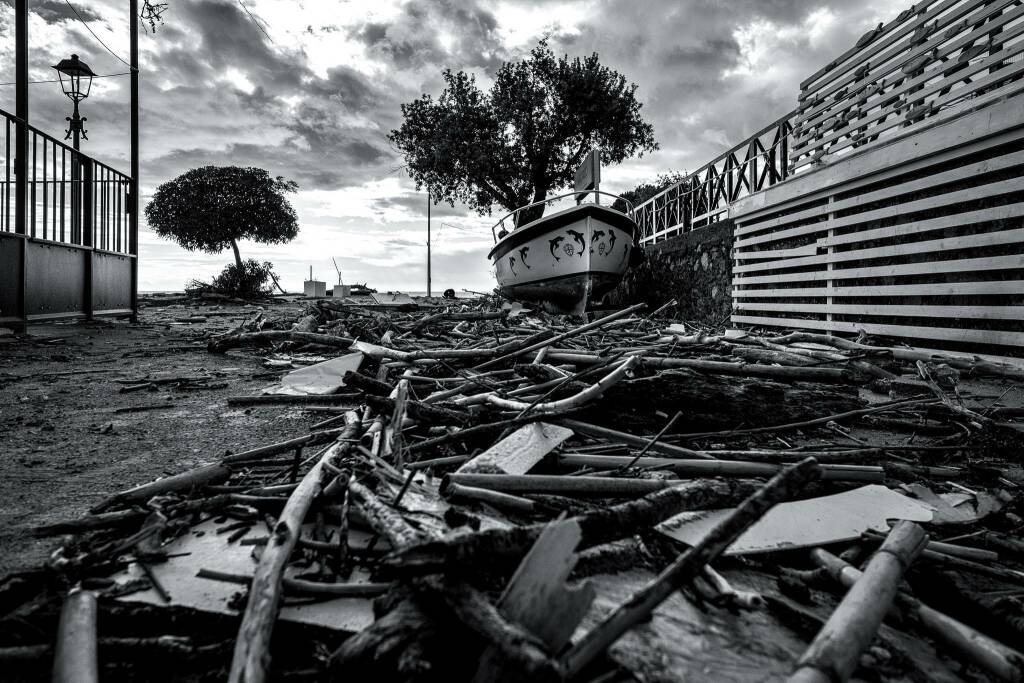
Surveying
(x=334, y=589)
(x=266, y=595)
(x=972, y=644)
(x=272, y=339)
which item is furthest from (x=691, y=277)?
(x=266, y=595)

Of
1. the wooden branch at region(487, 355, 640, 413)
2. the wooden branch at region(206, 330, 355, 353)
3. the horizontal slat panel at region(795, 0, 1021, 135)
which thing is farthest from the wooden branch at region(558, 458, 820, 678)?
the horizontal slat panel at region(795, 0, 1021, 135)

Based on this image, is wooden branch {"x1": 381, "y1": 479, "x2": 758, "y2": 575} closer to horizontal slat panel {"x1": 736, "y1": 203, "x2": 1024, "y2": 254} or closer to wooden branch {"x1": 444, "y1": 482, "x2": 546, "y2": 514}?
wooden branch {"x1": 444, "y1": 482, "x2": 546, "y2": 514}

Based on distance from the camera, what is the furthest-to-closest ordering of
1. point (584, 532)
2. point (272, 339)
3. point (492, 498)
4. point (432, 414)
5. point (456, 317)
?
1. point (456, 317)
2. point (272, 339)
3. point (432, 414)
4. point (492, 498)
5. point (584, 532)

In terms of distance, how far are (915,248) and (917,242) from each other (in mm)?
84

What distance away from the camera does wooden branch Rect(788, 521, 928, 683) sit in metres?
0.80

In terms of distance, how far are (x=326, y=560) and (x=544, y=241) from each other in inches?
443

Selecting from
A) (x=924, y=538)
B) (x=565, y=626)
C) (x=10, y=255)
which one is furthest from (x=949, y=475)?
(x=10, y=255)

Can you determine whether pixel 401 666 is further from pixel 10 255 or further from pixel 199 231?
pixel 199 231

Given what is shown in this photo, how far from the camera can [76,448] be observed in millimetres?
2670

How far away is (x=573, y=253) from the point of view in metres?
11.6

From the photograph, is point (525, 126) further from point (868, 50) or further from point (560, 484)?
point (560, 484)

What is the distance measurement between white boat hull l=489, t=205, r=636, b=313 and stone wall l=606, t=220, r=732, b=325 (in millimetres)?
1859

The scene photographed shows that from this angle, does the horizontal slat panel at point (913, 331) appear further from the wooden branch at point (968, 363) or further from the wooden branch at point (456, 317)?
the wooden branch at point (456, 317)

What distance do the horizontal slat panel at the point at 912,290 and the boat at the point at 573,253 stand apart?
360 centimetres
